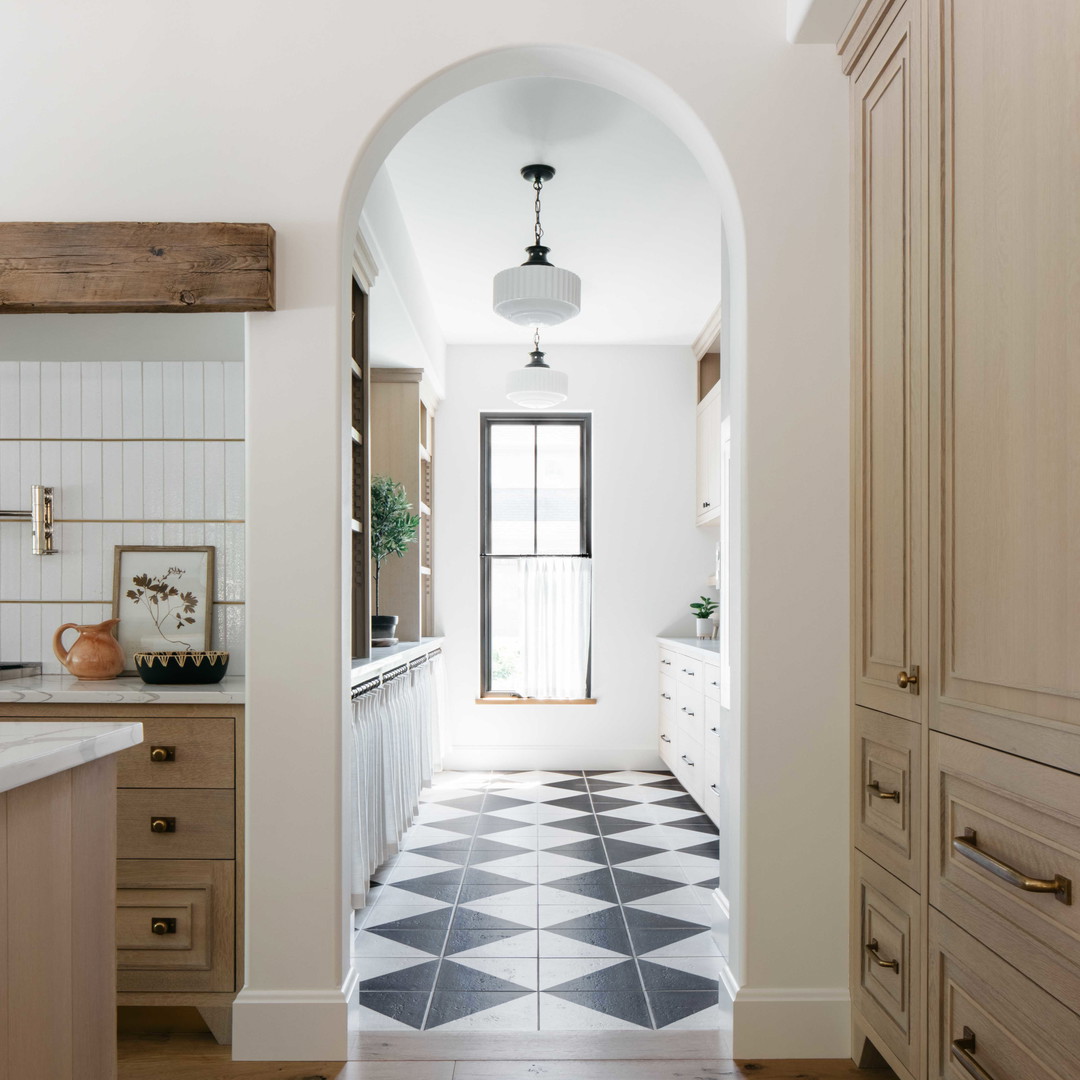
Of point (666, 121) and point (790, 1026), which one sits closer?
point (790, 1026)

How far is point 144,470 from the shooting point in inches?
116

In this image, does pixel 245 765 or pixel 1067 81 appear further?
pixel 245 765

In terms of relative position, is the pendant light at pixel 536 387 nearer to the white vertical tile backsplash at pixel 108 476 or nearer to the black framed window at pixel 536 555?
the black framed window at pixel 536 555

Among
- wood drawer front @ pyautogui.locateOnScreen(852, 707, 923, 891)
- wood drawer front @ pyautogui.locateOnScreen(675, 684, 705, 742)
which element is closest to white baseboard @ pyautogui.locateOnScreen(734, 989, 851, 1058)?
wood drawer front @ pyautogui.locateOnScreen(852, 707, 923, 891)

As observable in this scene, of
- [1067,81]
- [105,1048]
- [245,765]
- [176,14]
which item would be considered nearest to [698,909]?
[245,765]

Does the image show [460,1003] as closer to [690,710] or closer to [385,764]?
[385,764]

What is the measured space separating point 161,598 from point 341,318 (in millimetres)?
1138

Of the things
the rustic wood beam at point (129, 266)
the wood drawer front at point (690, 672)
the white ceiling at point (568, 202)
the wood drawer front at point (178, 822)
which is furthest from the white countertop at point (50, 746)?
the wood drawer front at point (690, 672)

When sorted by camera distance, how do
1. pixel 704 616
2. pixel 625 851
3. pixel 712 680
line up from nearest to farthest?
pixel 625 851, pixel 712 680, pixel 704 616

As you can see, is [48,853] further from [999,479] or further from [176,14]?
[176,14]

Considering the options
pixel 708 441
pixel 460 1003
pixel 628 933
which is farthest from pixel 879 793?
pixel 708 441

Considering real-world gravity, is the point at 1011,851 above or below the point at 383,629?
below

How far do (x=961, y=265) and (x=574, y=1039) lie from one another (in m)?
1.95

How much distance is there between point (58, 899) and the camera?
4.50 feet
